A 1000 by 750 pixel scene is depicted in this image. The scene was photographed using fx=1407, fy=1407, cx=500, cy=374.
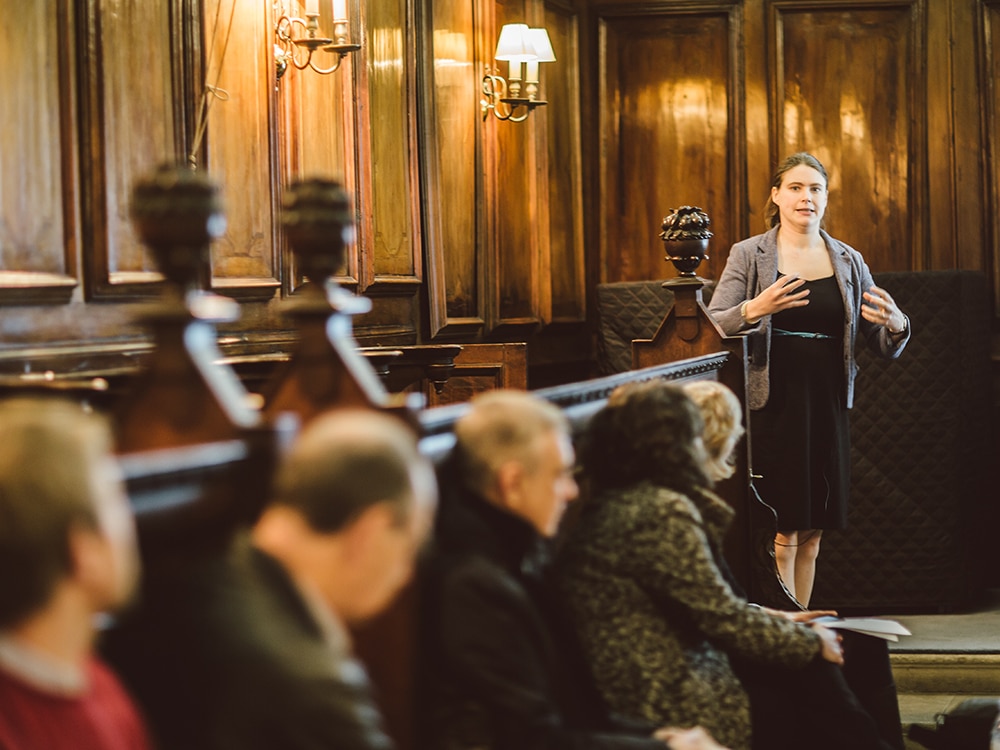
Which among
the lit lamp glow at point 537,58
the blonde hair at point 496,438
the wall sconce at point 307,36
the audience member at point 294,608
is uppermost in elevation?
the lit lamp glow at point 537,58

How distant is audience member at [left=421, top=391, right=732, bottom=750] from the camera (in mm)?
1846

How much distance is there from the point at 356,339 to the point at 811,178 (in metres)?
1.73

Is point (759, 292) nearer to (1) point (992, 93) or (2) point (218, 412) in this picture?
(1) point (992, 93)

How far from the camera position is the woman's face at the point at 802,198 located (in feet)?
15.0

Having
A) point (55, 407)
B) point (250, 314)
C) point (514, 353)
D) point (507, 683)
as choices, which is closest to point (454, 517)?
point (507, 683)

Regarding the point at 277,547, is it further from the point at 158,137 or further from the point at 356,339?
the point at 356,339

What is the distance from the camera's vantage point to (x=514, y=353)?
5168mm

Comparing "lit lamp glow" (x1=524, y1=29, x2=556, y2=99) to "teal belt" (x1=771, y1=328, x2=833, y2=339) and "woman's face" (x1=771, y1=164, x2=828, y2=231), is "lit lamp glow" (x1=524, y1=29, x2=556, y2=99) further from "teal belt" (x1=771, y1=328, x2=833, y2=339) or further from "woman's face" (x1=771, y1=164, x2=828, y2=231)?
"teal belt" (x1=771, y1=328, x2=833, y2=339)

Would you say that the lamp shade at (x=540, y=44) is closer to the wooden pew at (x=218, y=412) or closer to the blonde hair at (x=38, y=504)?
the wooden pew at (x=218, y=412)

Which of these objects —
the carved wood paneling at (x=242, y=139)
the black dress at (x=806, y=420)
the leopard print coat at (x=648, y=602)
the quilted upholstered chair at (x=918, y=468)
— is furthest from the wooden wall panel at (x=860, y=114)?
the leopard print coat at (x=648, y=602)

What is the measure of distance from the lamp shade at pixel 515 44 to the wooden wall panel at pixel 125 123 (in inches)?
85.9

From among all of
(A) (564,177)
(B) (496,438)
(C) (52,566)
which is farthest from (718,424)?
(A) (564,177)

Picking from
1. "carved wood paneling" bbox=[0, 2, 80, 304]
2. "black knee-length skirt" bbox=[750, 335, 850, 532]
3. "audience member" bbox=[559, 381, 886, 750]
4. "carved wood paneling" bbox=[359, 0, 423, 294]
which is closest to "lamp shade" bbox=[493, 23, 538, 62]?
"carved wood paneling" bbox=[359, 0, 423, 294]

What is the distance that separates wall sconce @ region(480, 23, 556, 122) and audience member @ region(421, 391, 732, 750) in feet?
13.7
